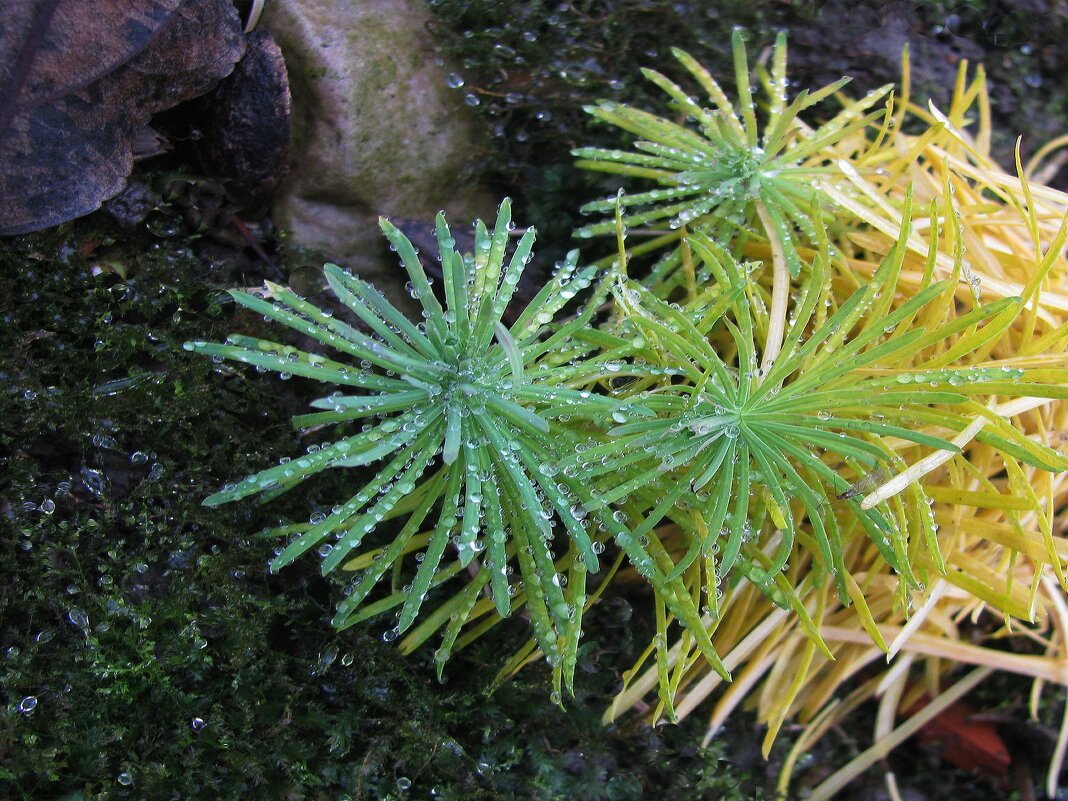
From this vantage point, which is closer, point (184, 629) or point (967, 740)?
point (184, 629)

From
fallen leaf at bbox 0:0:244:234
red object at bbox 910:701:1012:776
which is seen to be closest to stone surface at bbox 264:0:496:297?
fallen leaf at bbox 0:0:244:234

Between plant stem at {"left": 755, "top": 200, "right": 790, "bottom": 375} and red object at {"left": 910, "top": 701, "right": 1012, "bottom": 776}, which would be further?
red object at {"left": 910, "top": 701, "right": 1012, "bottom": 776}

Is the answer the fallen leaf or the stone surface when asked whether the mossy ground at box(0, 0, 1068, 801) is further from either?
the stone surface

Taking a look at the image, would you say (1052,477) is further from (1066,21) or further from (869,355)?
(1066,21)

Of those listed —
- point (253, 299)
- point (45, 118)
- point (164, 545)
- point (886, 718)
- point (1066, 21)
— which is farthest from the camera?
point (1066, 21)

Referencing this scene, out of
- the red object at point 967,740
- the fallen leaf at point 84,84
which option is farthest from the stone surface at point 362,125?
the red object at point 967,740

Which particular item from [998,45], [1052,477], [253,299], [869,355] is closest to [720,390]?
[869,355]

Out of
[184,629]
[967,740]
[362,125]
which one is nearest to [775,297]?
[362,125]

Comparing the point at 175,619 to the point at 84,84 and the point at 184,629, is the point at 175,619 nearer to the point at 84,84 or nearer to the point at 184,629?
the point at 184,629

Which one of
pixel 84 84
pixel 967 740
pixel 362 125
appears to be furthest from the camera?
pixel 967 740
